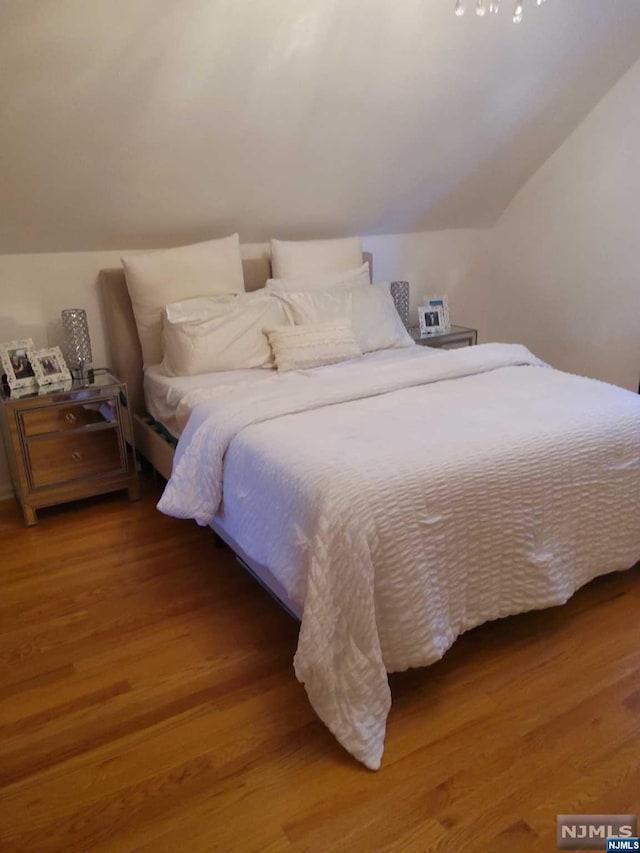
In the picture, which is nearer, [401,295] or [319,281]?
[319,281]

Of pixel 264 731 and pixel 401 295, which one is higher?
pixel 401 295

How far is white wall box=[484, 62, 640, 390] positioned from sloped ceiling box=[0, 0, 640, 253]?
194mm

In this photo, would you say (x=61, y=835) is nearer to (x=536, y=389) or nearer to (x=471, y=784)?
(x=471, y=784)

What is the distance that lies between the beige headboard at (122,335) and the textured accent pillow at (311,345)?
717 mm

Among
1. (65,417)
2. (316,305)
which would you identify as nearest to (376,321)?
(316,305)

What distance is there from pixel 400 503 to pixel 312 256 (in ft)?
6.65

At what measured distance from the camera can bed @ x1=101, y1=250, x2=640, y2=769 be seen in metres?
1.52

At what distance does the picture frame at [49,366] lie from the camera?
2715 mm

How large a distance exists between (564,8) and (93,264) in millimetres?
2428

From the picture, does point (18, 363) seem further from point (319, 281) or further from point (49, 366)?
point (319, 281)

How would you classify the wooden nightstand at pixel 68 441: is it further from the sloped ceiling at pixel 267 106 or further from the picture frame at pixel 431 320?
the picture frame at pixel 431 320

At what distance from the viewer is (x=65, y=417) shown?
8.82 ft

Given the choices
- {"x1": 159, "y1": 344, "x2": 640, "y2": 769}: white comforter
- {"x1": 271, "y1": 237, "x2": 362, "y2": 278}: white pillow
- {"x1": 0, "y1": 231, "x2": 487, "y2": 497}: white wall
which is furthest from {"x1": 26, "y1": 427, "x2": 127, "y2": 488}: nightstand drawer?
{"x1": 271, "y1": 237, "x2": 362, "y2": 278}: white pillow

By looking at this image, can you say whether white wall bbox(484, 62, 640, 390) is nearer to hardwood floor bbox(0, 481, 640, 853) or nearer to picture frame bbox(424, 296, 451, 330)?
picture frame bbox(424, 296, 451, 330)
